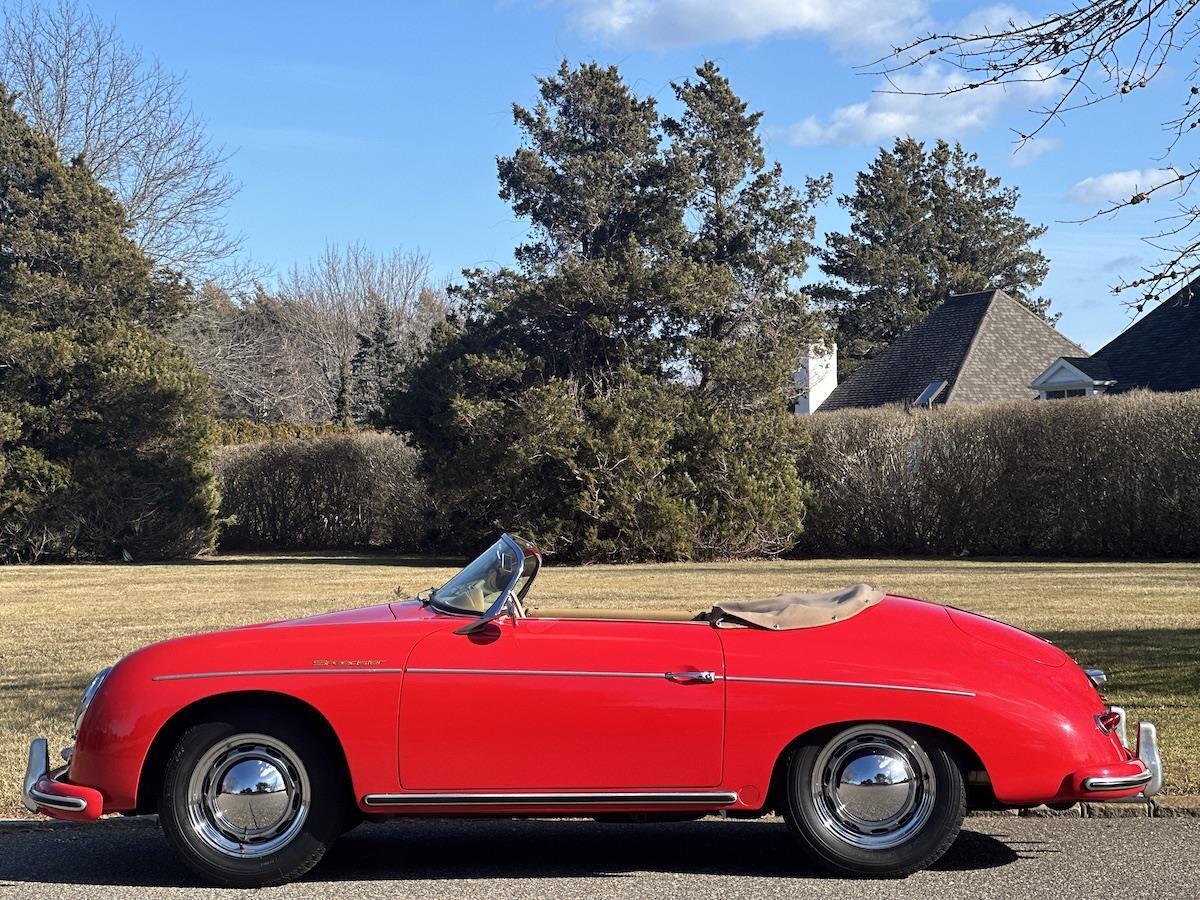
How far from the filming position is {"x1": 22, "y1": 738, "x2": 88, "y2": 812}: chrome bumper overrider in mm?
4801

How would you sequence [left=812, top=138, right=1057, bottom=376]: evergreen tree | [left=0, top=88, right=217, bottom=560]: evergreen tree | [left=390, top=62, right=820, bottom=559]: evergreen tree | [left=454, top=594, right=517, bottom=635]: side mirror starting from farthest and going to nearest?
1. [left=812, top=138, right=1057, bottom=376]: evergreen tree
2. [left=0, top=88, right=217, bottom=560]: evergreen tree
3. [left=390, top=62, right=820, bottom=559]: evergreen tree
4. [left=454, top=594, right=517, bottom=635]: side mirror

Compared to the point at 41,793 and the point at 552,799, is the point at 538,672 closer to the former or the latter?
the point at 552,799

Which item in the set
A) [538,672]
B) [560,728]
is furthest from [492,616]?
[560,728]

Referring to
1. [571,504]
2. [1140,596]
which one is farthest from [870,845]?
[571,504]

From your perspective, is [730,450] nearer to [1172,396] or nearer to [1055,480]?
[1055,480]

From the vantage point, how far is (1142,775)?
16.3 feet

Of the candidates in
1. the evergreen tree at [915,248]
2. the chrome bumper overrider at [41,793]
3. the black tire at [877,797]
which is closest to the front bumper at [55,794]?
the chrome bumper overrider at [41,793]

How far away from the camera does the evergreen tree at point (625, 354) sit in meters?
24.1

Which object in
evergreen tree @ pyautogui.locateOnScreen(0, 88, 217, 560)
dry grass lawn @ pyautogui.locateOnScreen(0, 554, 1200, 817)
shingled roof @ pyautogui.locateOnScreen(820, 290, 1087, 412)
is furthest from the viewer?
shingled roof @ pyautogui.locateOnScreen(820, 290, 1087, 412)

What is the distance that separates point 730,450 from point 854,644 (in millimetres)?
20085

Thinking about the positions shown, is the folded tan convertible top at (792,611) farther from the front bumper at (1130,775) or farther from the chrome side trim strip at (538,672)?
the front bumper at (1130,775)

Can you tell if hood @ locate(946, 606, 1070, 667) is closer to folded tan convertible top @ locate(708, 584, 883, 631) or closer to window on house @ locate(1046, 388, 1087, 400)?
folded tan convertible top @ locate(708, 584, 883, 631)

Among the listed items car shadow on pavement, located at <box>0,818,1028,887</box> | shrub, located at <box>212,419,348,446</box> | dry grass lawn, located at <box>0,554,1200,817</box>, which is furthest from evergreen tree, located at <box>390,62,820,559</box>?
car shadow on pavement, located at <box>0,818,1028,887</box>

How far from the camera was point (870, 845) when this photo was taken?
4.90 metres
